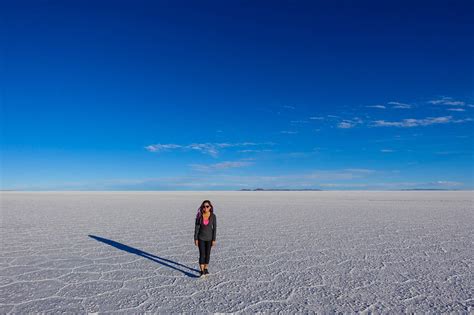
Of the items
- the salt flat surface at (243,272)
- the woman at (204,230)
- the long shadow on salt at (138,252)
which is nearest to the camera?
the salt flat surface at (243,272)

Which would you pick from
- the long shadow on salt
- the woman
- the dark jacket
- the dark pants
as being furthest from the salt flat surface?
the dark jacket

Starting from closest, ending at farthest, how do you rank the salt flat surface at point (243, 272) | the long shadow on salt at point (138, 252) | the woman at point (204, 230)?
the salt flat surface at point (243, 272), the woman at point (204, 230), the long shadow on salt at point (138, 252)

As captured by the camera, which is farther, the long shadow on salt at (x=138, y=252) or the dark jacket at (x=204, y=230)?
the long shadow on salt at (x=138, y=252)

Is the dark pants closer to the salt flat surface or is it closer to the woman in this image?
the woman

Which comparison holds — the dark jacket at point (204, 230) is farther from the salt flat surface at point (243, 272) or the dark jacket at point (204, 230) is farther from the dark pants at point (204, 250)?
the salt flat surface at point (243, 272)

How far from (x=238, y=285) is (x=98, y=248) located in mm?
3529

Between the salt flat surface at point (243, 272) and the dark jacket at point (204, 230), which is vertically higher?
the dark jacket at point (204, 230)

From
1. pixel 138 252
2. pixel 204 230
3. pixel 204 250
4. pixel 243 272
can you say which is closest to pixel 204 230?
pixel 204 230

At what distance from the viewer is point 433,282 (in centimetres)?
415

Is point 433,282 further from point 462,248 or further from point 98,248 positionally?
point 98,248

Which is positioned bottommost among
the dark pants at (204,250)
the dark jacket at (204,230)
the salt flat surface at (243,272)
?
the salt flat surface at (243,272)

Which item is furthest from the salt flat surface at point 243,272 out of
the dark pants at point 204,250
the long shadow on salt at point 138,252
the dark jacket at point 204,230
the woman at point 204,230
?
the dark jacket at point 204,230

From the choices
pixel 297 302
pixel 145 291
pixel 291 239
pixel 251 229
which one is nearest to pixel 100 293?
pixel 145 291

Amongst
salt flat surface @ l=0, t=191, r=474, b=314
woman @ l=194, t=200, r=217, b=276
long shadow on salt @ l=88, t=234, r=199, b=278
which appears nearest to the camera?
salt flat surface @ l=0, t=191, r=474, b=314
